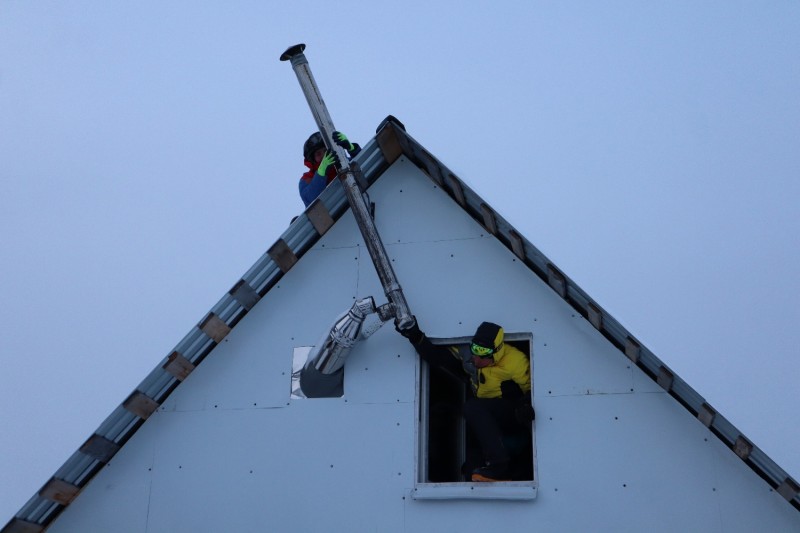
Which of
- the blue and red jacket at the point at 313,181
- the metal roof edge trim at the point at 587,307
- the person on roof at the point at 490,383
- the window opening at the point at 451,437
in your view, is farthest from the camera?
the blue and red jacket at the point at 313,181

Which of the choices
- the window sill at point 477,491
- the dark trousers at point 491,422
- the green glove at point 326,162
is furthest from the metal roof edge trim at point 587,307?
the window sill at point 477,491

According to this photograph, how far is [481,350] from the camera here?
28.0 feet

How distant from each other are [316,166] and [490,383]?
282 cm

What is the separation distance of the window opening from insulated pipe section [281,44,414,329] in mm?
540

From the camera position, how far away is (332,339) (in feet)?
28.8

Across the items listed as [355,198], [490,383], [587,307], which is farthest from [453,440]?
[355,198]

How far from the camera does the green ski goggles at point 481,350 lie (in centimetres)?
852

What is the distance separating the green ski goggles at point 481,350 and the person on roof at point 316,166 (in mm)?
1972

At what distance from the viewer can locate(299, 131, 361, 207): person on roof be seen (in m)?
9.49

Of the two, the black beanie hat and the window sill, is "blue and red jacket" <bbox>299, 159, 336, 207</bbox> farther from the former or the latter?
the window sill

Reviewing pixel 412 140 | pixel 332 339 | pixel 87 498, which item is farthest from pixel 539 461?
pixel 87 498

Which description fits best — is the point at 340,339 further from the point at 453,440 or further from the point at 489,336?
the point at 453,440

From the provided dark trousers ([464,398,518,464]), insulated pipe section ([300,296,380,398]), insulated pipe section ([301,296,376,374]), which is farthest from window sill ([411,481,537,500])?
insulated pipe section ([301,296,376,374])

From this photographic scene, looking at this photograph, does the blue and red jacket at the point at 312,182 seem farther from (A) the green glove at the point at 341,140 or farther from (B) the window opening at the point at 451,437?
(B) the window opening at the point at 451,437
